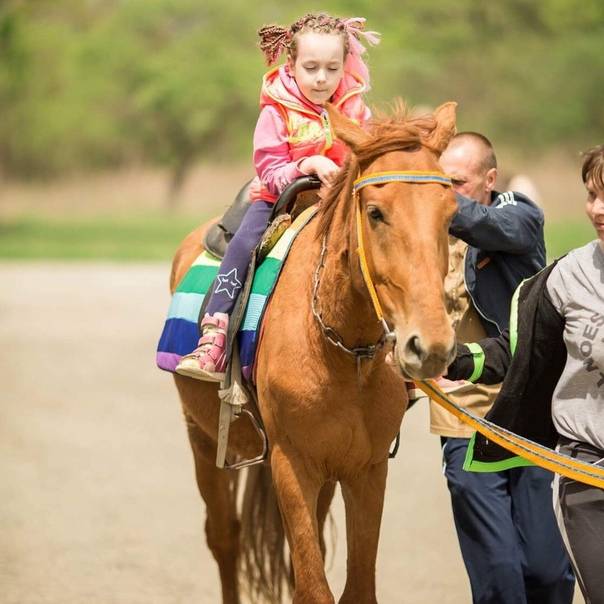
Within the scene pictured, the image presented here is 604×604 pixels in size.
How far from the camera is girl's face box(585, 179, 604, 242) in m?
3.44

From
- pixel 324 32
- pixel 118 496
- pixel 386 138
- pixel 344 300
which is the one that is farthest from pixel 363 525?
pixel 118 496

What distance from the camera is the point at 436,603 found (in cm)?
577

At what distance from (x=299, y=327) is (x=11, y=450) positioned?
5.67m

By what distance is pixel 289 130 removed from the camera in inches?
185

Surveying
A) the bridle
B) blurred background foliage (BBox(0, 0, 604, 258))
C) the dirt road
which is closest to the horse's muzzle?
the bridle

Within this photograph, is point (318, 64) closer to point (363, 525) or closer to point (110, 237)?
point (363, 525)

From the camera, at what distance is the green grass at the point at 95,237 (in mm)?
28016

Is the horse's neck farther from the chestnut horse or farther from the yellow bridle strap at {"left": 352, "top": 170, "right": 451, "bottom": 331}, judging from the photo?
the yellow bridle strap at {"left": 352, "top": 170, "right": 451, "bottom": 331}

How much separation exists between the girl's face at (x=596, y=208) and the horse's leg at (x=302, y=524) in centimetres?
132

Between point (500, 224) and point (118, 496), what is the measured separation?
14.1 ft

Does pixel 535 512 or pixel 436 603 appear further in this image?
pixel 436 603

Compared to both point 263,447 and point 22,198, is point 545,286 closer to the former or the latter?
point 263,447

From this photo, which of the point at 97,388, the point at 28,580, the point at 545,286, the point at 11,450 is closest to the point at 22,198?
the point at 97,388

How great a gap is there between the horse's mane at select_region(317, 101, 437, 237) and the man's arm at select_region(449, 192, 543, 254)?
1.59 feet
